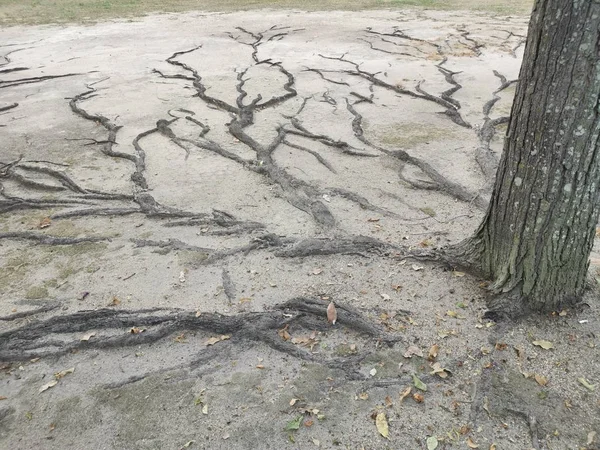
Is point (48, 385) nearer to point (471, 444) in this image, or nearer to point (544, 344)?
point (471, 444)

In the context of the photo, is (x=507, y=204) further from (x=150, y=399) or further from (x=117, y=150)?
(x=117, y=150)

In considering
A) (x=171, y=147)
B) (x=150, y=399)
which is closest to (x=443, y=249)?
(x=150, y=399)

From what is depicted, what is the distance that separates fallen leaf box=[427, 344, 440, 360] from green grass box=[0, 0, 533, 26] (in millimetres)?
10993

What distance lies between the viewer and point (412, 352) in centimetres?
232

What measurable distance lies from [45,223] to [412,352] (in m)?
2.61

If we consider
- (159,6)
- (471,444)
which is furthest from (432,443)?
(159,6)

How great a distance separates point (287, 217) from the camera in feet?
11.7

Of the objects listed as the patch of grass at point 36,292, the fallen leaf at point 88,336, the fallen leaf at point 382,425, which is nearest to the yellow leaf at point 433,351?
the fallen leaf at point 382,425

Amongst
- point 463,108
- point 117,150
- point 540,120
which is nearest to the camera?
point 540,120

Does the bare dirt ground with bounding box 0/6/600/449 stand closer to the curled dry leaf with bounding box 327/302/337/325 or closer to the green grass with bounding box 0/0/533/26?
the curled dry leaf with bounding box 327/302/337/325

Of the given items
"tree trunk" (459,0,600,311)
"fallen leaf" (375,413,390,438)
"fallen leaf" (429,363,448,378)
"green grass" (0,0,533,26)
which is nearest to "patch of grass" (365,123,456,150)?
"tree trunk" (459,0,600,311)

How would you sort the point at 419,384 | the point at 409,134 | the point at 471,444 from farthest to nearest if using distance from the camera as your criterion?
the point at 409,134
the point at 419,384
the point at 471,444

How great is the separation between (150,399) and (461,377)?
4.27 ft

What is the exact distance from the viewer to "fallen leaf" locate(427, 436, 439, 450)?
6.27ft
